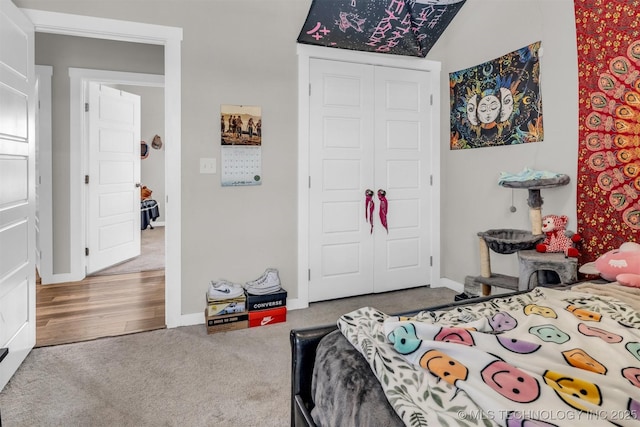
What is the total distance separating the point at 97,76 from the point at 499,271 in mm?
4282

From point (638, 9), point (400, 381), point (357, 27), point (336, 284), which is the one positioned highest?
point (357, 27)

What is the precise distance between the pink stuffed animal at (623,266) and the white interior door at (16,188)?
9.86ft

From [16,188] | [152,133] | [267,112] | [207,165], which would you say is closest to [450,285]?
[267,112]

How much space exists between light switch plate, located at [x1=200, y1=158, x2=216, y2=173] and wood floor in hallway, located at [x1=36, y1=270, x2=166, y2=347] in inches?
47.7

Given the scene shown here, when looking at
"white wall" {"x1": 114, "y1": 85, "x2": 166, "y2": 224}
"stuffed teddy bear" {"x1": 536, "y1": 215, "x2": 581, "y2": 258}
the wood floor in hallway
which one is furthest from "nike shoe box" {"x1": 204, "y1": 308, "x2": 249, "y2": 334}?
"white wall" {"x1": 114, "y1": 85, "x2": 166, "y2": 224}

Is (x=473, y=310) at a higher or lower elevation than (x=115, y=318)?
higher

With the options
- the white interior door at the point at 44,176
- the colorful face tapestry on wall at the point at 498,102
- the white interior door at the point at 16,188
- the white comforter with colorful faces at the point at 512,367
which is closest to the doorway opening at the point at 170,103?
the white interior door at the point at 16,188

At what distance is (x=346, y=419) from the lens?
97 cm

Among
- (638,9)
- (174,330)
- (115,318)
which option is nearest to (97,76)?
(115,318)

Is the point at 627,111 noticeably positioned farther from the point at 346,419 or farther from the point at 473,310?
the point at 346,419

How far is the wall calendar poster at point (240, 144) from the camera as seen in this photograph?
2.89 m

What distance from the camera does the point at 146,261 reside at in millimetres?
4855

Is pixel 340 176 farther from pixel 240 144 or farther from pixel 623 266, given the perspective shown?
pixel 623 266

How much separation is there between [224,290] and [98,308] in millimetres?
1259
